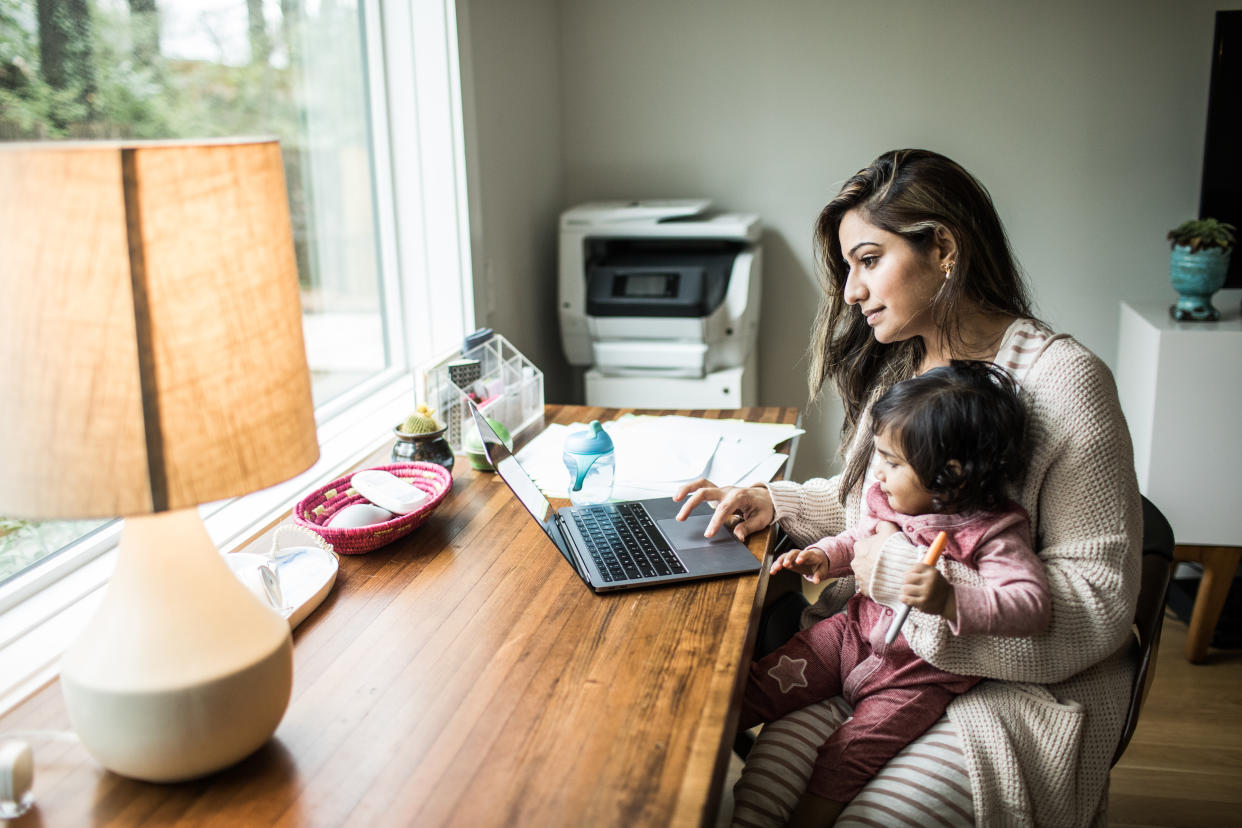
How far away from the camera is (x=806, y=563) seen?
1.34 metres

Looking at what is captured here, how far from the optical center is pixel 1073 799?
114 centimetres

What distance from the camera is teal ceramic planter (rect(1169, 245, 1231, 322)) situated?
253cm

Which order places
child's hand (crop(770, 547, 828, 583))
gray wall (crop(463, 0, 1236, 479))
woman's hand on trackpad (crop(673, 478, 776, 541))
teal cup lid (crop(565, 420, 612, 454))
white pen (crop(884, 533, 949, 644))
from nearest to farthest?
white pen (crop(884, 533, 949, 644)) < child's hand (crop(770, 547, 828, 583)) < woman's hand on trackpad (crop(673, 478, 776, 541)) < teal cup lid (crop(565, 420, 612, 454)) < gray wall (crop(463, 0, 1236, 479))

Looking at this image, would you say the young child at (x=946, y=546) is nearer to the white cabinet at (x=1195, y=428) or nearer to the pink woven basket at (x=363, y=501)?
the pink woven basket at (x=363, y=501)

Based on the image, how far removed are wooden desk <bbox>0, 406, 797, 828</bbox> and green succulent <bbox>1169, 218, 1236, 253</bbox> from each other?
1955mm

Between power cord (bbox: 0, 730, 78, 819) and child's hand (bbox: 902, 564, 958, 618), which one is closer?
power cord (bbox: 0, 730, 78, 819)

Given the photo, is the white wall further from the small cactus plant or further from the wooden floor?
the wooden floor

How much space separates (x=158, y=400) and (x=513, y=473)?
74 cm

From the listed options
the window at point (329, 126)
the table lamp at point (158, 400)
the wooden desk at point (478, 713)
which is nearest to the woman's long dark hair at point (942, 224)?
the wooden desk at point (478, 713)

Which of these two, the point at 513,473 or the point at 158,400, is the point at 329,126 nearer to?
the point at 513,473

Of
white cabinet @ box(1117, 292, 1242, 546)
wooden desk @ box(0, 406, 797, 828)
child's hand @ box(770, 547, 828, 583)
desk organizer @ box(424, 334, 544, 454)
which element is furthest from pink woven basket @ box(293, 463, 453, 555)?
white cabinet @ box(1117, 292, 1242, 546)

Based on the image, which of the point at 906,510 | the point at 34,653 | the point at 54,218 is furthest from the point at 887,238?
the point at 34,653

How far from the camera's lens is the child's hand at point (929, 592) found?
1067 millimetres

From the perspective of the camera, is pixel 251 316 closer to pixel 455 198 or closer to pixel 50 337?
pixel 50 337
